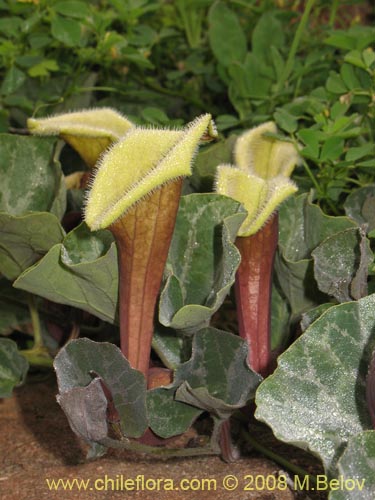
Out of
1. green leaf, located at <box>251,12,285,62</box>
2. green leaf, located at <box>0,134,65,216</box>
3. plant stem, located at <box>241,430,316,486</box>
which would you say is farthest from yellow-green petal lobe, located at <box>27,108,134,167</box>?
green leaf, located at <box>251,12,285,62</box>

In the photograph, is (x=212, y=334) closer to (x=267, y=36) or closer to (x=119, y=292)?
(x=119, y=292)

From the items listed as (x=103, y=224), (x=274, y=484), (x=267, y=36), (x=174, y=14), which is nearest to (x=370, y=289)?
(x=274, y=484)

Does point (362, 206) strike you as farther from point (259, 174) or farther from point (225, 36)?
point (225, 36)

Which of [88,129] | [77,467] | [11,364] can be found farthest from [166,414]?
[88,129]

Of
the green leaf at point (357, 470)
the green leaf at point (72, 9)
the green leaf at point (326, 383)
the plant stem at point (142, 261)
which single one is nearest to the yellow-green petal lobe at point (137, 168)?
the plant stem at point (142, 261)

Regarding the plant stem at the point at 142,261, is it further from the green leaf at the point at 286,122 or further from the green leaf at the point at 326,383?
the green leaf at the point at 286,122

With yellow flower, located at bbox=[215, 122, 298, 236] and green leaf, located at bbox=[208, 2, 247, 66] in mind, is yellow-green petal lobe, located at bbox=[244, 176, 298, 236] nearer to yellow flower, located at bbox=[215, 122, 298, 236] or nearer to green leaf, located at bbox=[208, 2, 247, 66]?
yellow flower, located at bbox=[215, 122, 298, 236]
